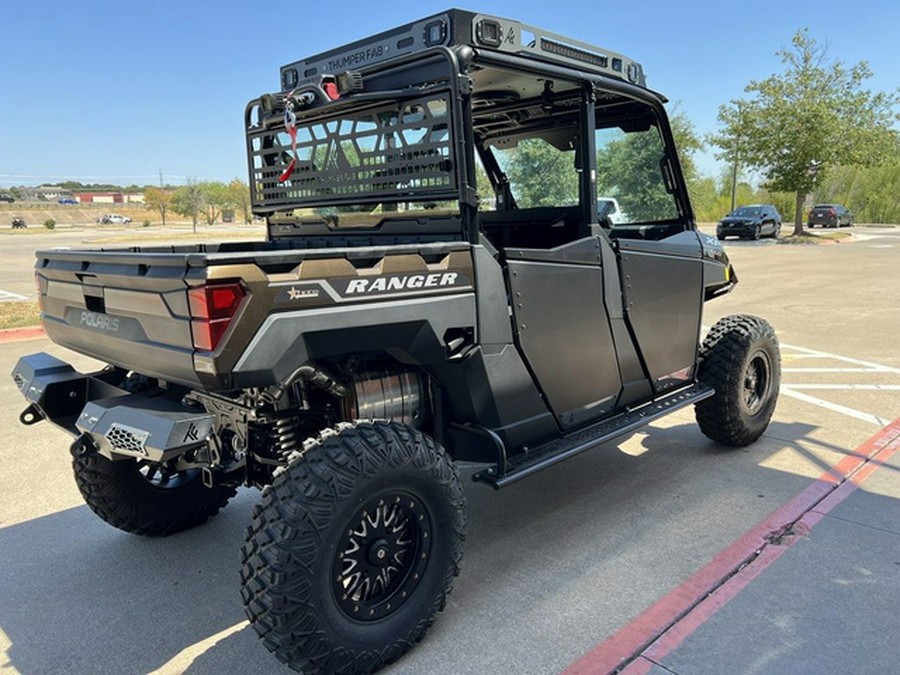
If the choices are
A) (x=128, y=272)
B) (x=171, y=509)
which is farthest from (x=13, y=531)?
(x=128, y=272)

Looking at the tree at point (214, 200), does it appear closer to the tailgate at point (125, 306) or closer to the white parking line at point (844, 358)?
the white parking line at point (844, 358)

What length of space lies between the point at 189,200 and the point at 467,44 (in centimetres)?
6501

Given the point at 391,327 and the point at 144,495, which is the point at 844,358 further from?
the point at 144,495

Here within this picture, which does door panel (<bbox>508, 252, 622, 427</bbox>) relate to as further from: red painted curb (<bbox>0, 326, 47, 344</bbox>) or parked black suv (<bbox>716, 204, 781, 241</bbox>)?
parked black suv (<bbox>716, 204, 781, 241</bbox>)

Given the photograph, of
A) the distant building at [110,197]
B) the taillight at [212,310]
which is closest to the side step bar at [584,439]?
the taillight at [212,310]

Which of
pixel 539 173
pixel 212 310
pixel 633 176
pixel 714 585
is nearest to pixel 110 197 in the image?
pixel 539 173

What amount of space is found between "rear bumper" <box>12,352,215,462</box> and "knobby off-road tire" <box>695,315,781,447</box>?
335 cm

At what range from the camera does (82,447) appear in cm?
322

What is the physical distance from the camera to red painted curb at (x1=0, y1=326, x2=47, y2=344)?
909 centimetres

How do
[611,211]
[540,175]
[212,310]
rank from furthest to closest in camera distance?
1. [611,211]
2. [540,175]
3. [212,310]

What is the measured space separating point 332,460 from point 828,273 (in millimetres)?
17420

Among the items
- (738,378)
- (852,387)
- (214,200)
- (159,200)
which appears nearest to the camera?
(738,378)

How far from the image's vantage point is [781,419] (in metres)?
5.59

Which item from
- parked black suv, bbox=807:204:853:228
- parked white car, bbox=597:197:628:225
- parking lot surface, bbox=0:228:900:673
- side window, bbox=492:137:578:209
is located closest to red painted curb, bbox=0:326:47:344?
parking lot surface, bbox=0:228:900:673
